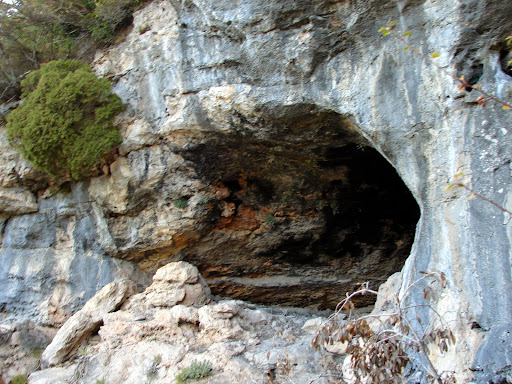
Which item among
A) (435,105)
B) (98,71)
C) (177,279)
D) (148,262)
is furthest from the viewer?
(148,262)

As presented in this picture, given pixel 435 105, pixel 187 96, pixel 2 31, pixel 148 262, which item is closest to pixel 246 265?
pixel 148 262

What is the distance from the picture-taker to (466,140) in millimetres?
5078

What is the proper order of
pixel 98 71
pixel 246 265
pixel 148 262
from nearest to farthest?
pixel 98 71
pixel 148 262
pixel 246 265

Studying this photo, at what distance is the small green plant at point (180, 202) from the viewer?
28.9ft

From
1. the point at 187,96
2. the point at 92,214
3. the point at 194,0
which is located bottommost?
the point at 92,214

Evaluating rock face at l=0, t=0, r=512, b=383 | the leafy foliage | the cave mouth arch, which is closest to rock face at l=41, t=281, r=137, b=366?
rock face at l=0, t=0, r=512, b=383

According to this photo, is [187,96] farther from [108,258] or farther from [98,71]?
[108,258]

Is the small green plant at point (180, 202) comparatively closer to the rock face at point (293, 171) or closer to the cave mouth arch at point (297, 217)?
the rock face at point (293, 171)

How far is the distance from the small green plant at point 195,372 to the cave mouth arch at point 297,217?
356cm

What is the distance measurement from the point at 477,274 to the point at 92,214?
7.06 metres

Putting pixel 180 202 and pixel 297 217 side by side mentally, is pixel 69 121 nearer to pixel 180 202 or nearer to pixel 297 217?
pixel 180 202

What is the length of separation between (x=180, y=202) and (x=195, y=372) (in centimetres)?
358

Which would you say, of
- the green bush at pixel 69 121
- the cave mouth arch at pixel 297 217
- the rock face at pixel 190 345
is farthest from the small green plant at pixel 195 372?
the green bush at pixel 69 121

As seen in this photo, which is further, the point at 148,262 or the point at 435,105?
the point at 148,262
